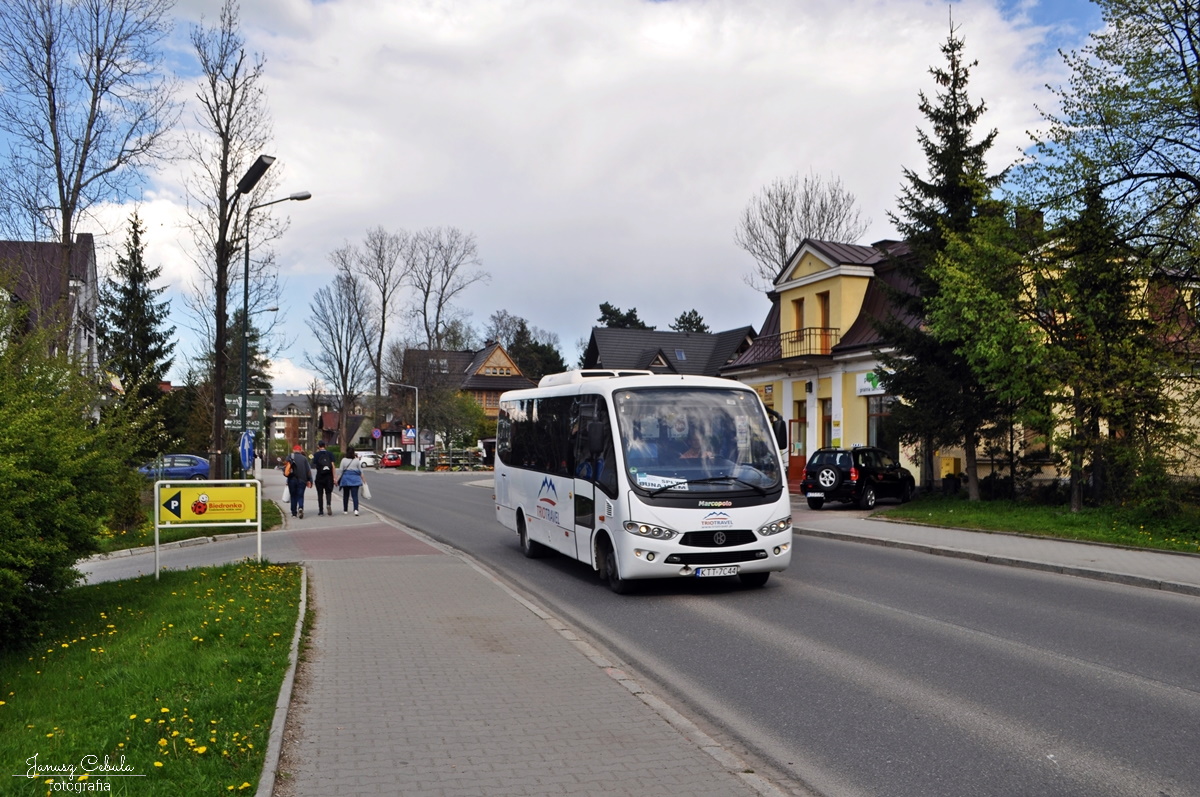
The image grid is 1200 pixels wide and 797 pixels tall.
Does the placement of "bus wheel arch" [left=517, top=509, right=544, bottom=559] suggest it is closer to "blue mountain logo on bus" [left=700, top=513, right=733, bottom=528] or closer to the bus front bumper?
the bus front bumper

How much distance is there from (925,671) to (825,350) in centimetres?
2782

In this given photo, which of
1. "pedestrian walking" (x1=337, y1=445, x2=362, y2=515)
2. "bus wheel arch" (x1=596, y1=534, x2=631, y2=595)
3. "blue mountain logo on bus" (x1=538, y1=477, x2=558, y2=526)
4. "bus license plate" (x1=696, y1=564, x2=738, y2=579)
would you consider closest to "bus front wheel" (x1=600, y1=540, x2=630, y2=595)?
"bus wheel arch" (x1=596, y1=534, x2=631, y2=595)

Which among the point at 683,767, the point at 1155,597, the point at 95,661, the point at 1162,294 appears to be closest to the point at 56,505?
the point at 95,661

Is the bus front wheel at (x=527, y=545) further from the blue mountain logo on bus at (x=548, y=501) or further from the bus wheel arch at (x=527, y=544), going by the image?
the blue mountain logo on bus at (x=548, y=501)

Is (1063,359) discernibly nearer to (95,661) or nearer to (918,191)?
(918,191)

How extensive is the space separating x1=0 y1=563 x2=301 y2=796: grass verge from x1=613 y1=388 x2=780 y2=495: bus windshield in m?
4.21

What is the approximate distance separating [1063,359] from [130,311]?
4244 cm

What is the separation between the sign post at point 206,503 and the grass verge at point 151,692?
212cm

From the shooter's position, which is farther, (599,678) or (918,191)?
(918,191)

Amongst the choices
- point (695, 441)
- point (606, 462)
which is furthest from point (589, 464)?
point (695, 441)

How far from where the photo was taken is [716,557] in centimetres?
1145

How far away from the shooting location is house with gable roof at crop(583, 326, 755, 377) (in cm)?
6650

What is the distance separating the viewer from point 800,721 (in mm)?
6477

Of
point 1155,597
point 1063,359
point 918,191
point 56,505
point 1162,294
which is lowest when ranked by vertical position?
point 1155,597
